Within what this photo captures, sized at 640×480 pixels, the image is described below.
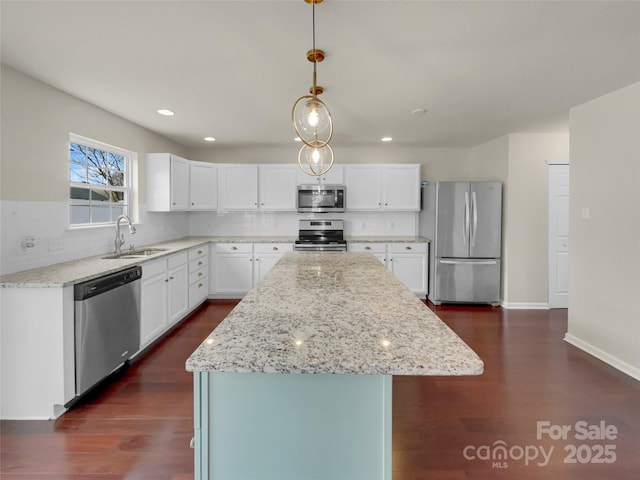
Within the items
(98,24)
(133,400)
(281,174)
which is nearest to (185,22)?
(98,24)

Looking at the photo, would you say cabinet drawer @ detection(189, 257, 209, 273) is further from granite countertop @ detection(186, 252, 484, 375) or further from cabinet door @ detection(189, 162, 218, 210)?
granite countertop @ detection(186, 252, 484, 375)

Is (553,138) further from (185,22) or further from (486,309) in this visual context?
(185,22)

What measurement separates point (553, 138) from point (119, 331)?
5369mm

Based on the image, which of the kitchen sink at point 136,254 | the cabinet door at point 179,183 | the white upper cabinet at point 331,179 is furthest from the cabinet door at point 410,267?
the kitchen sink at point 136,254

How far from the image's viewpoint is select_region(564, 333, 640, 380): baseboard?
8.80 feet

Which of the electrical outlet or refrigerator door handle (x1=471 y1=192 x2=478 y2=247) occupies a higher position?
refrigerator door handle (x1=471 y1=192 x2=478 y2=247)

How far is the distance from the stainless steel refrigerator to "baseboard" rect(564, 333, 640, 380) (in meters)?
1.25

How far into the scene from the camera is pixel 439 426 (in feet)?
6.73

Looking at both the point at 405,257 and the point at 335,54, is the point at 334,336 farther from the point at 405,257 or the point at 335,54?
the point at 405,257

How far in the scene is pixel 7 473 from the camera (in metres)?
1.69

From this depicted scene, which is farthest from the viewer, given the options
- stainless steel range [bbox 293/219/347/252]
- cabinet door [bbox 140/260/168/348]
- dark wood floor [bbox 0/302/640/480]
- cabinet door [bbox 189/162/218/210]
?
stainless steel range [bbox 293/219/347/252]

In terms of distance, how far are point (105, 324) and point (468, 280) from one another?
423 centimetres

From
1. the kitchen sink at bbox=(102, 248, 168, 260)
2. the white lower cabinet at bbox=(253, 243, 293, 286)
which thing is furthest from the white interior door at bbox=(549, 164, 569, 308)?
the kitchen sink at bbox=(102, 248, 168, 260)

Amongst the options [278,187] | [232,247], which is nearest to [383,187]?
[278,187]
